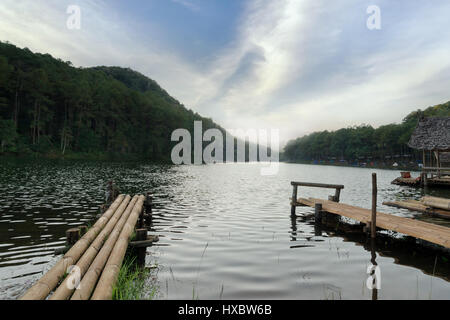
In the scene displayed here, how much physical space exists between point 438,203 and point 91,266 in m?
17.4

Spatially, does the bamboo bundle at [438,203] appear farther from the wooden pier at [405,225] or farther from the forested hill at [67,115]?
the forested hill at [67,115]

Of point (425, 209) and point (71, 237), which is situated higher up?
point (71, 237)

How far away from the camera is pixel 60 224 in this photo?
11.4m

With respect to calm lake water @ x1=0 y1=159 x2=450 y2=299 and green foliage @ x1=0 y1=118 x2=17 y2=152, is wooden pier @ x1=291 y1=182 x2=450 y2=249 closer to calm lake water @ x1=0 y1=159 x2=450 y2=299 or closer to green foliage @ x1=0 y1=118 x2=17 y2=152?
calm lake water @ x1=0 y1=159 x2=450 y2=299

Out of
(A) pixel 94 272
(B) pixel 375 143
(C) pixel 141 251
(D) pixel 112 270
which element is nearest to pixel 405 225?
(C) pixel 141 251

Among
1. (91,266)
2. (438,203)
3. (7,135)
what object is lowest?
(438,203)

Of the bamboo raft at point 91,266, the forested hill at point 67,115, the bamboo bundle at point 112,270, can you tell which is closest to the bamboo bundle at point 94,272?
the bamboo raft at point 91,266

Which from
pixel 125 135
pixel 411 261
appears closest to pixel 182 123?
pixel 125 135

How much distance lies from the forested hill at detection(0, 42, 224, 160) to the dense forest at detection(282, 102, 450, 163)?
100 meters

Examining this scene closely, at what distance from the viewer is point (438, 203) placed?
14.8m

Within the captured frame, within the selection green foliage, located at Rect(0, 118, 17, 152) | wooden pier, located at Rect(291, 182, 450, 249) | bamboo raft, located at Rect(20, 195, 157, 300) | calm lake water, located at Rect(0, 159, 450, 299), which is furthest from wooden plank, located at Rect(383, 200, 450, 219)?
green foliage, located at Rect(0, 118, 17, 152)

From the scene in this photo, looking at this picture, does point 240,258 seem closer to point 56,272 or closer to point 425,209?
point 56,272

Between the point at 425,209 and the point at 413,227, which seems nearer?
the point at 413,227
